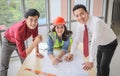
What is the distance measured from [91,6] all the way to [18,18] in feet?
4.79

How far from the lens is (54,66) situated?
6.18ft

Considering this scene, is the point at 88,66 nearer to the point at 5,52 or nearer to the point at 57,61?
the point at 57,61

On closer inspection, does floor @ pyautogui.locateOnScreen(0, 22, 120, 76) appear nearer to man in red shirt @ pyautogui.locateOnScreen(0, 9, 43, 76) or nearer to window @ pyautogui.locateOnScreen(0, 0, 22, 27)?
man in red shirt @ pyautogui.locateOnScreen(0, 9, 43, 76)

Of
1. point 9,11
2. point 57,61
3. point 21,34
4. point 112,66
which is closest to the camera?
point 57,61

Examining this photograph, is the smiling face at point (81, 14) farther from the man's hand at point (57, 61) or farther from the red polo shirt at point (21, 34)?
the red polo shirt at point (21, 34)

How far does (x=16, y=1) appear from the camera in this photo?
3.26 m

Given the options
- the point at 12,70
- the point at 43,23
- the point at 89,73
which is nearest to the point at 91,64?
the point at 89,73

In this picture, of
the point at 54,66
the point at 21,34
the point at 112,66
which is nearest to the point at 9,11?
the point at 21,34

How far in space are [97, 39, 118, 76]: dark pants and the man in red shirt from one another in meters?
0.68

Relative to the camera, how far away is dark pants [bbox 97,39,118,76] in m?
2.12

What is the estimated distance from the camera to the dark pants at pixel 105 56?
6.94ft

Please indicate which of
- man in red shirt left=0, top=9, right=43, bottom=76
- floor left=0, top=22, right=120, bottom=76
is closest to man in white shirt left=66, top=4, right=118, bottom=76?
man in red shirt left=0, top=9, right=43, bottom=76

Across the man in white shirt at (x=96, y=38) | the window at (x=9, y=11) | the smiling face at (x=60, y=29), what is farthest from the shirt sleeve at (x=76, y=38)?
the window at (x=9, y=11)

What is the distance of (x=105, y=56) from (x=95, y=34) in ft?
1.35
